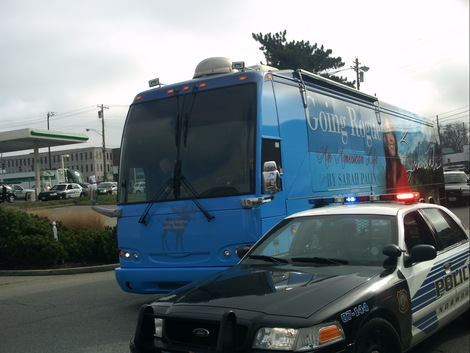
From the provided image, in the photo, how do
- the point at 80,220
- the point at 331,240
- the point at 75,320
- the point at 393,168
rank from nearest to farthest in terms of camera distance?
the point at 331,240 → the point at 75,320 → the point at 393,168 → the point at 80,220

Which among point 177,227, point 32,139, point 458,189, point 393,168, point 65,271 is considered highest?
point 32,139

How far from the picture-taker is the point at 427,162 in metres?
13.8

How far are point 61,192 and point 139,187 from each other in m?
38.5

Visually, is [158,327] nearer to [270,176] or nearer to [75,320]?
[270,176]

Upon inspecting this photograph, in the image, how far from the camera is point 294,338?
312 cm

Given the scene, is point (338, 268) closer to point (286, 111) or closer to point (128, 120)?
point (286, 111)

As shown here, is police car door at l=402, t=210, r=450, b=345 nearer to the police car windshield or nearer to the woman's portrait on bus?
the police car windshield

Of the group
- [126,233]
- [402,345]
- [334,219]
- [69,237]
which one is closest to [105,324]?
[126,233]

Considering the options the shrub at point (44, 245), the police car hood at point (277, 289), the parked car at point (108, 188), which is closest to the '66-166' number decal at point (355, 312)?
the police car hood at point (277, 289)

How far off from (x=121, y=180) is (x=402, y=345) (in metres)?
4.56

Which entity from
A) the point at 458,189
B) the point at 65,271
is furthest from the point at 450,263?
the point at 458,189

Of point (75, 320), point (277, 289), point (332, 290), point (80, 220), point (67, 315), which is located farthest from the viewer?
point (80, 220)

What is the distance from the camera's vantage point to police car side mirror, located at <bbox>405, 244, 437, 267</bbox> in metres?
4.18

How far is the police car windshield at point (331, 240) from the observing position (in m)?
4.40
